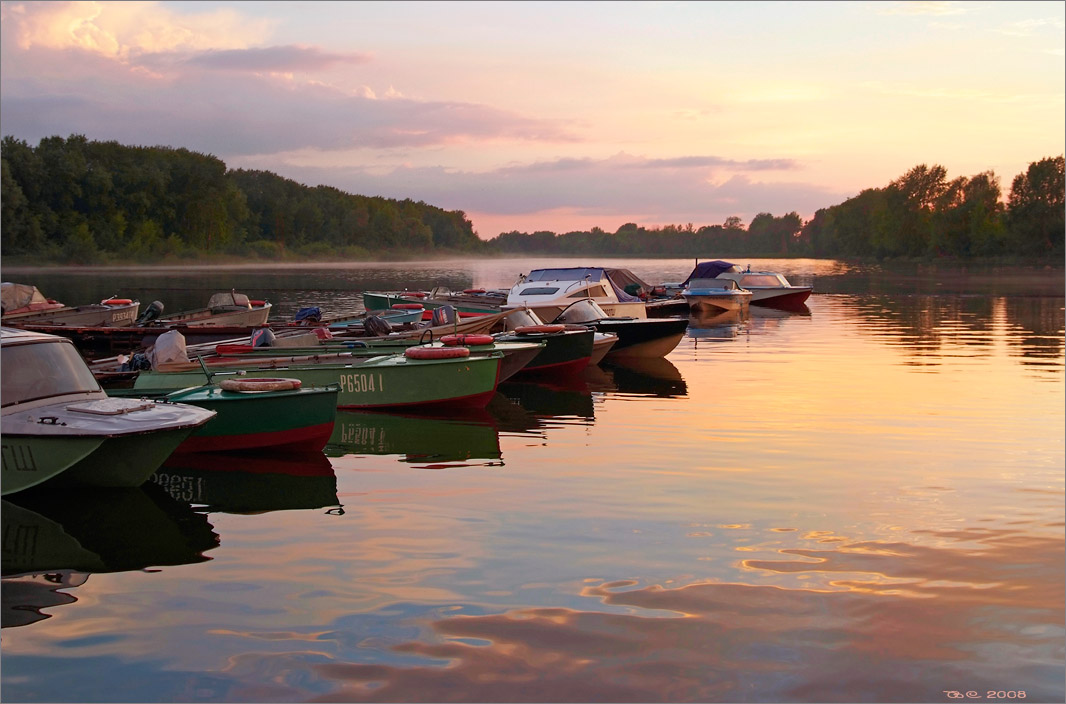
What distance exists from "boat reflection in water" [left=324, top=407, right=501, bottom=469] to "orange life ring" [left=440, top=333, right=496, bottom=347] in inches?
54.4

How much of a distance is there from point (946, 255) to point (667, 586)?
175 meters

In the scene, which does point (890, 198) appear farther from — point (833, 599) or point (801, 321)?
point (833, 599)

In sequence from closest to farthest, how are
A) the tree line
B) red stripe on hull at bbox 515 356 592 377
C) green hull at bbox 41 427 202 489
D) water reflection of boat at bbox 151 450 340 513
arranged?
1. green hull at bbox 41 427 202 489
2. water reflection of boat at bbox 151 450 340 513
3. red stripe on hull at bbox 515 356 592 377
4. the tree line

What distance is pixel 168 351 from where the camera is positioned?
19.4 m

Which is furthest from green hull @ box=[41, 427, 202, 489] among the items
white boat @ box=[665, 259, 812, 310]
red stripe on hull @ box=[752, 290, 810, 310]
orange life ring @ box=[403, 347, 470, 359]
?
red stripe on hull @ box=[752, 290, 810, 310]

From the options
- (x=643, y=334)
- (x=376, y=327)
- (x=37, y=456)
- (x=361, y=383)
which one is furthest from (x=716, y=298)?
(x=37, y=456)

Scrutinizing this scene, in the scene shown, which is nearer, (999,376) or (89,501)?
(89,501)

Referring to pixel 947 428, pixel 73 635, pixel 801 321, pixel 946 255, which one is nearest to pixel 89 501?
pixel 73 635

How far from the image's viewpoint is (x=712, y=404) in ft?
69.5

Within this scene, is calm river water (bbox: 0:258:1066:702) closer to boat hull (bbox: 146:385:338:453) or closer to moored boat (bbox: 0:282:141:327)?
boat hull (bbox: 146:385:338:453)

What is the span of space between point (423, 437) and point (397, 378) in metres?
2.08

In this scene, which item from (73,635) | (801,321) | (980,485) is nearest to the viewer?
(73,635)

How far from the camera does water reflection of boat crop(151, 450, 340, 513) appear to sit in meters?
12.9

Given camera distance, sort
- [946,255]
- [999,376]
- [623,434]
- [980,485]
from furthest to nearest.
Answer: [946,255], [999,376], [623,434], [980,485]
